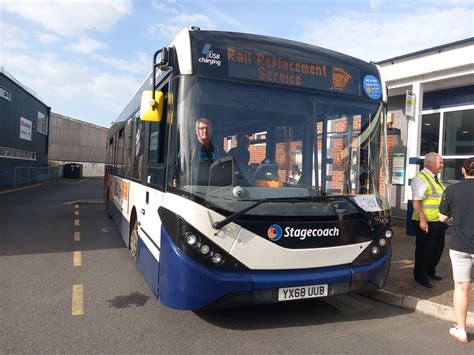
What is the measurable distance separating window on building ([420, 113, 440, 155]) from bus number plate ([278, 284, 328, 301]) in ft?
26.1

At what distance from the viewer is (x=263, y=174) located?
4168 millimetres

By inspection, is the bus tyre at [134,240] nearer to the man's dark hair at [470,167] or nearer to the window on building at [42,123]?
the man's dark hair at [470,167]

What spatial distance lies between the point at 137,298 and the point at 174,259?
165 centimetres

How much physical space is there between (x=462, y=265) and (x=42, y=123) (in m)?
37.8

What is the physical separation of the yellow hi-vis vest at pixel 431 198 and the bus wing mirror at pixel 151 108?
11.7ft

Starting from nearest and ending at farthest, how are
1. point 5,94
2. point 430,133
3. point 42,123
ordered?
point 430,133, point 5,94, point 42,123

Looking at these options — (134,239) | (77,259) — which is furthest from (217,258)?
(77,259)

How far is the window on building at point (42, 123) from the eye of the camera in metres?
35.0

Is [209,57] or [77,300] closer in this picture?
[209,57]

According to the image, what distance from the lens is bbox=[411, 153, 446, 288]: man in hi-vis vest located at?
5484 mm

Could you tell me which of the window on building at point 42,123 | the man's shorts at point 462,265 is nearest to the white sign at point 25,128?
the window on building at point 42,123

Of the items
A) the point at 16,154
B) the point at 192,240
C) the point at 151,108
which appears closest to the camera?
the point at 192,240

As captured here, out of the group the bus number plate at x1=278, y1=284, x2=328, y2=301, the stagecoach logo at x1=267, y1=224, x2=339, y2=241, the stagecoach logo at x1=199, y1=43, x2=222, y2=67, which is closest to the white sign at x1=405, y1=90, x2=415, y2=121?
the stagecoach logo at x1=267, y1=224, x2=339, y2=241

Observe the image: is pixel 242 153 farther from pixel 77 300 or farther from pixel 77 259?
pixel 77 259
